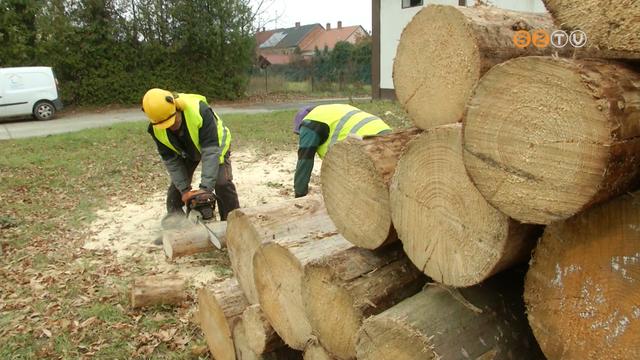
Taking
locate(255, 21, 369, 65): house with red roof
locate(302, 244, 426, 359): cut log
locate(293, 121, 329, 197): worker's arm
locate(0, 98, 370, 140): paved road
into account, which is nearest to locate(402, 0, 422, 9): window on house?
locate(0, 98, 370, 140): paved road

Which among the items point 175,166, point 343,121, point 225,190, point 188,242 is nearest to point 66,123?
point 175,166

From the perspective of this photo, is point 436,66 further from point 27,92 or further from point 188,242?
point 27,92

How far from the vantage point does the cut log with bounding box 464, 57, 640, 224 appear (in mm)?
1093

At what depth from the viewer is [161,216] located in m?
6.11

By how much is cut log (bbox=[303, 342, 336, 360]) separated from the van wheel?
16.8m

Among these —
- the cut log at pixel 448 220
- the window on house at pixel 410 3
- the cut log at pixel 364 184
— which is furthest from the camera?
the window on house at pixel 410 3

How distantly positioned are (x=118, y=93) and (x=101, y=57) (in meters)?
1.54

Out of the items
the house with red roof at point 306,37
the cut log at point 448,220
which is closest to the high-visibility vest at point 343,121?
the cut log at point 448,220

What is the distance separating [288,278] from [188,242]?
7.25ft

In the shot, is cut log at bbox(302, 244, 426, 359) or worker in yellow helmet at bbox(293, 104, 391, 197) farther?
worker in yellow helmet at bbox(293, 104, 391, 197)

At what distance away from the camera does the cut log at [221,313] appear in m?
2.88

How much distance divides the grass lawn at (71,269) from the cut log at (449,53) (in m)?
2.34

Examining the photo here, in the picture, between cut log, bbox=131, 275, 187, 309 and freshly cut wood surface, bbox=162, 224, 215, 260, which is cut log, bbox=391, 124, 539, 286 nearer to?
cut log, bbox=131, 275, 187, 309

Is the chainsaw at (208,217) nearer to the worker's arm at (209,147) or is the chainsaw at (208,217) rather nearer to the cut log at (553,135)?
the worker's arm at (209,147)
